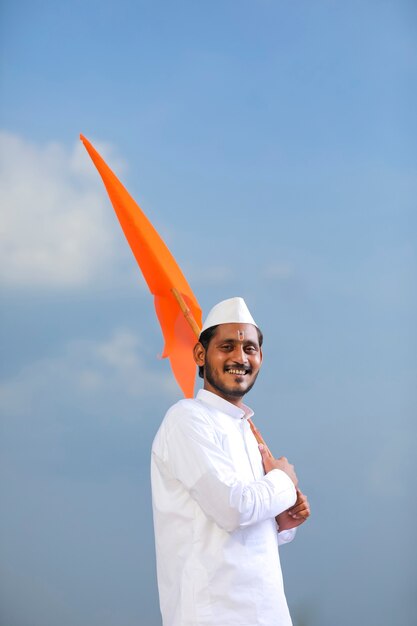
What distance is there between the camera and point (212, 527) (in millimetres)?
1832

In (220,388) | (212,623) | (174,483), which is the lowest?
(212,623)

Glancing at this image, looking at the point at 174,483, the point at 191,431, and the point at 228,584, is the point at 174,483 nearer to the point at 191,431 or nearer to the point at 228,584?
the point at 191,431

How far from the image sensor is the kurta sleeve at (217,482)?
1769mm

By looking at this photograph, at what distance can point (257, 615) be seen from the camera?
178 centimetres

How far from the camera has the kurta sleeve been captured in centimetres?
177

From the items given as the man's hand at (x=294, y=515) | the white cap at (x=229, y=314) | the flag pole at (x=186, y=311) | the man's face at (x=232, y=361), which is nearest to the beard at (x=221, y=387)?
the man's face at (x=232, y=361)

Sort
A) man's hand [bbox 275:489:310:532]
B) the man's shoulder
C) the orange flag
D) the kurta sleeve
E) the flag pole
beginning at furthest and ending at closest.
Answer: the orange flag
the flag pole
man's hand [bbox 275:489:310:532]
the man's shoulder
the kurta sleeve

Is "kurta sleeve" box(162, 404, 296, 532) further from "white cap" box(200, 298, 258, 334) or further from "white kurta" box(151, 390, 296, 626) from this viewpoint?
"white cap" box(200, 298, 258, 334)

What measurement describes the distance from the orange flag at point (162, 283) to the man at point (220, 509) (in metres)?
0.58

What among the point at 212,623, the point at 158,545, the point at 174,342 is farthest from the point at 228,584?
the point at 174,342

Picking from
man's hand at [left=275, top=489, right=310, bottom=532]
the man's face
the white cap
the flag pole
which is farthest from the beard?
the flag pole

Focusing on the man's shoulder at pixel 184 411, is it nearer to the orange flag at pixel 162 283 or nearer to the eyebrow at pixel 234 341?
the eyebrow at pixel 234 341

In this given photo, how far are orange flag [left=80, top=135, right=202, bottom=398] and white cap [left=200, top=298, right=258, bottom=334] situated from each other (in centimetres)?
49

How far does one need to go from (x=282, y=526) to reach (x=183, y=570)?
1.11 feet
